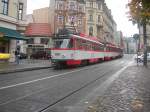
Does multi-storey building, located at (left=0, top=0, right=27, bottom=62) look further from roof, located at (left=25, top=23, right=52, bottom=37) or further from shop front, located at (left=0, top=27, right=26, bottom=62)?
roof, located at (left=25, top=23, right=52, bottom=37)

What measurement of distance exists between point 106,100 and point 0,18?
23932 mm

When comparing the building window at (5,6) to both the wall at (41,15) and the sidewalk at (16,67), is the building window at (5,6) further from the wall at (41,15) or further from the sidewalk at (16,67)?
the wall at (41,15)

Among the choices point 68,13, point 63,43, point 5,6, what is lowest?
point 63,43

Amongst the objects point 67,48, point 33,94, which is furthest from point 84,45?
point 33,94

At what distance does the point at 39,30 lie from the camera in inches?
2918

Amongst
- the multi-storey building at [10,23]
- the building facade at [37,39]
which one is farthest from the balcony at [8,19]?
the building facade at [37,39]

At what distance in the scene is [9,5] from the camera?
1398 inches

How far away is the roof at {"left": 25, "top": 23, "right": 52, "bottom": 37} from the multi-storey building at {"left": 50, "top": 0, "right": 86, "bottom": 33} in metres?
1.91

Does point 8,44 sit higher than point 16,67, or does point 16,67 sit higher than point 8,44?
point 8,44

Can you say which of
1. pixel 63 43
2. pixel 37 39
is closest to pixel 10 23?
pixel 63 43

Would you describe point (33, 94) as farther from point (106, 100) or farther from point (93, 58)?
point (93, 58)

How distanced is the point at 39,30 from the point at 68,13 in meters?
7.94

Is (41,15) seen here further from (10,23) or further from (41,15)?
(10,23)

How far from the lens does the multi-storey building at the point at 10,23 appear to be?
1318 inches
